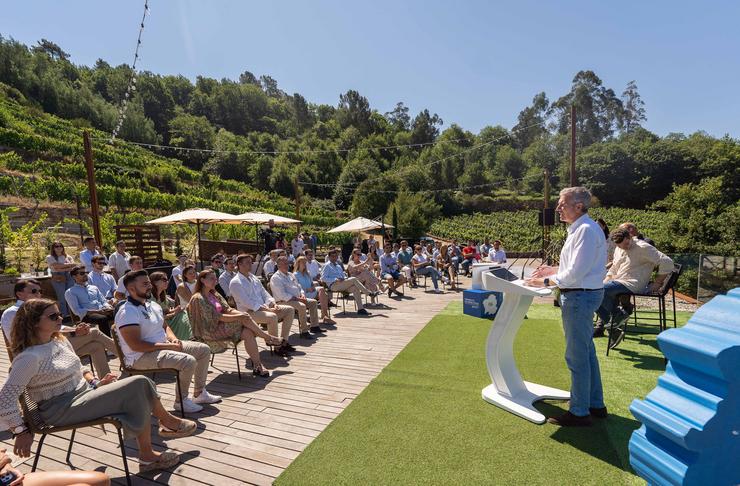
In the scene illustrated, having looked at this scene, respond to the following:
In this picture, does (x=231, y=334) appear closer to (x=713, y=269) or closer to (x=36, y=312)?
(x=36, y=312)

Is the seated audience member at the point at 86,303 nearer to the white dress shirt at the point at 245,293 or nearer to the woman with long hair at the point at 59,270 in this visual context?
the white dress shirt at the point at 245,293

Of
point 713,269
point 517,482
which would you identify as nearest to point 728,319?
point 517,482

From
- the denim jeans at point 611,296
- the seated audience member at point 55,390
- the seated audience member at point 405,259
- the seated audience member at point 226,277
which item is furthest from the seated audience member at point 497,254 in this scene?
the seated audience member at point 55,390

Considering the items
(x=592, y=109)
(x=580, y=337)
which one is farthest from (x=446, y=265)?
(x=592, y=109)

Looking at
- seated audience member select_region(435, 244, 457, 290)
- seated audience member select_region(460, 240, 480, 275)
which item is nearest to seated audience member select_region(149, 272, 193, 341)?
seated audience member select_region(435, 244, 457, 290)

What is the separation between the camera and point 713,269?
732 cm

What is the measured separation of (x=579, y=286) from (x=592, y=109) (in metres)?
82.7

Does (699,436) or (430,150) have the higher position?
(430,150)

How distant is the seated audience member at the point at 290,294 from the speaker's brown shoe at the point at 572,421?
3.63m

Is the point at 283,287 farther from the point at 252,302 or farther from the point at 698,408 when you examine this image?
the point at 698,408

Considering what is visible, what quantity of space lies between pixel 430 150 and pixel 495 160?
1092 cm

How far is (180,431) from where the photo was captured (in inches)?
117

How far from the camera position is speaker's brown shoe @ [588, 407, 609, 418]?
3.03 meters

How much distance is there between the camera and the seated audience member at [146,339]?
123 inches
